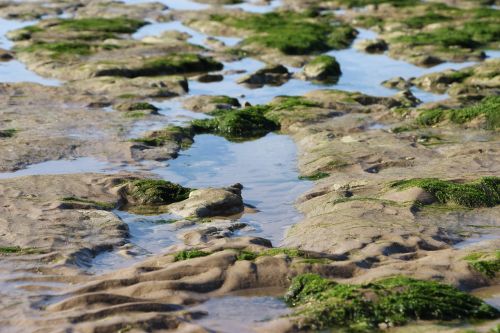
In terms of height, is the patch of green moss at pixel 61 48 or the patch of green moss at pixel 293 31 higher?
the patch of green moss at pixel 61 48

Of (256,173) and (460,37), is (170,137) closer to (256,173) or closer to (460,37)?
(256,173)

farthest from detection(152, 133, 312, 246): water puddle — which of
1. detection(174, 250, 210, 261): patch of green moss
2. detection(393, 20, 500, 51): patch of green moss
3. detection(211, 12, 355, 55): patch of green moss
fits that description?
detection(393, 20, 500, 51): patch of green moss

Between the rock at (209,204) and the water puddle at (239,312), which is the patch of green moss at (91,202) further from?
the water puddle at (239,312)

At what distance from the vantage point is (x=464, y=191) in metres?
12.4

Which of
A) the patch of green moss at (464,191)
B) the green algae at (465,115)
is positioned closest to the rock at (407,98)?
the green algae at (465,115)

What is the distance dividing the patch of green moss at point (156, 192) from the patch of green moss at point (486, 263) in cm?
482

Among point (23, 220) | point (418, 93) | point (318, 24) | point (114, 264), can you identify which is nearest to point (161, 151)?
point (23, 220)

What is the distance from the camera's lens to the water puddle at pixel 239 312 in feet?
27.1

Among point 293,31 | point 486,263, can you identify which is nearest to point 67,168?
point 486,263

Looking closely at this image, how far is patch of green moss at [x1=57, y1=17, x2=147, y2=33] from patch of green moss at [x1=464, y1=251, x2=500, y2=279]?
23.0 m

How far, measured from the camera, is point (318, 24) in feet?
106

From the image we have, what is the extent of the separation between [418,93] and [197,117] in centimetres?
600

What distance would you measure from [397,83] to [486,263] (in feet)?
44.7

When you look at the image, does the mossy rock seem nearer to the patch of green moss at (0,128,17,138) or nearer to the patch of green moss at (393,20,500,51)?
the patch of green moss at (0,128,17,138)
